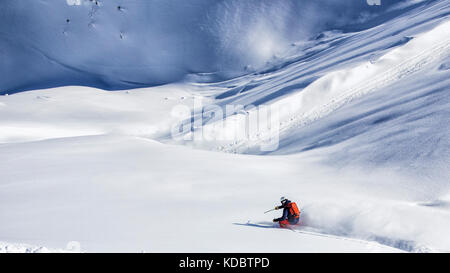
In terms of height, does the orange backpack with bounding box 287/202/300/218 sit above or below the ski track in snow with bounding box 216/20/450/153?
below

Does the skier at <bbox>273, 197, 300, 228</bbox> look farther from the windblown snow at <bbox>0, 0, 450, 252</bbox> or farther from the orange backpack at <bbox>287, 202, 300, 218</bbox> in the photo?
the windblown snow at <bbox>0, 0, 450, 252</bbox>

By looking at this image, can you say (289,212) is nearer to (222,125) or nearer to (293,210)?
(293,210)

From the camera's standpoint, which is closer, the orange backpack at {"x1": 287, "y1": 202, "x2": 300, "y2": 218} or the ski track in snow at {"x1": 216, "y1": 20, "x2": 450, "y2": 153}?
the orange backpack at {"x1": 287, "y1": 202, "x2": 300, "y2": 218}

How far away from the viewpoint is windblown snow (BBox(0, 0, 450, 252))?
489cm

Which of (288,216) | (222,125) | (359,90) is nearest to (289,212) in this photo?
(288,216)

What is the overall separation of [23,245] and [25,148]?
493cm

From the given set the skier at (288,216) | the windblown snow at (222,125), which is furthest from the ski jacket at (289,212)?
the windblown snow at (222,125)

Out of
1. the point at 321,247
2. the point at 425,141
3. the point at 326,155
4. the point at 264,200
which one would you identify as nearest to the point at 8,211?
Answer: the point at 264,200

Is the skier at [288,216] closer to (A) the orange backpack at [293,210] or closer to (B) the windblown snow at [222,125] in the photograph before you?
(A) the orange backpack at [293,210]

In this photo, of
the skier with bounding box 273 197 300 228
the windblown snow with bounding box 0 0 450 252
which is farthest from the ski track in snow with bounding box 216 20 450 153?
the skier with bounding box 273 197 300 228

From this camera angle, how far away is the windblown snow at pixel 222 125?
Answer: 4891 mm

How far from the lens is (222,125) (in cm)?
1249

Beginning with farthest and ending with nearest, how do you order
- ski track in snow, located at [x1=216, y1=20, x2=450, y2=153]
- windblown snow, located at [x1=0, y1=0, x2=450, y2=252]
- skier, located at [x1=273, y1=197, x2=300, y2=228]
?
ski track in snow, located at [x1=216, y1=20, x2=450, y2=153]
skier, located at [x1=273, y1=197, x2=300, y2=228]
windblown snow, located at [x1=0, y1=0, x2=450, y2=252]
